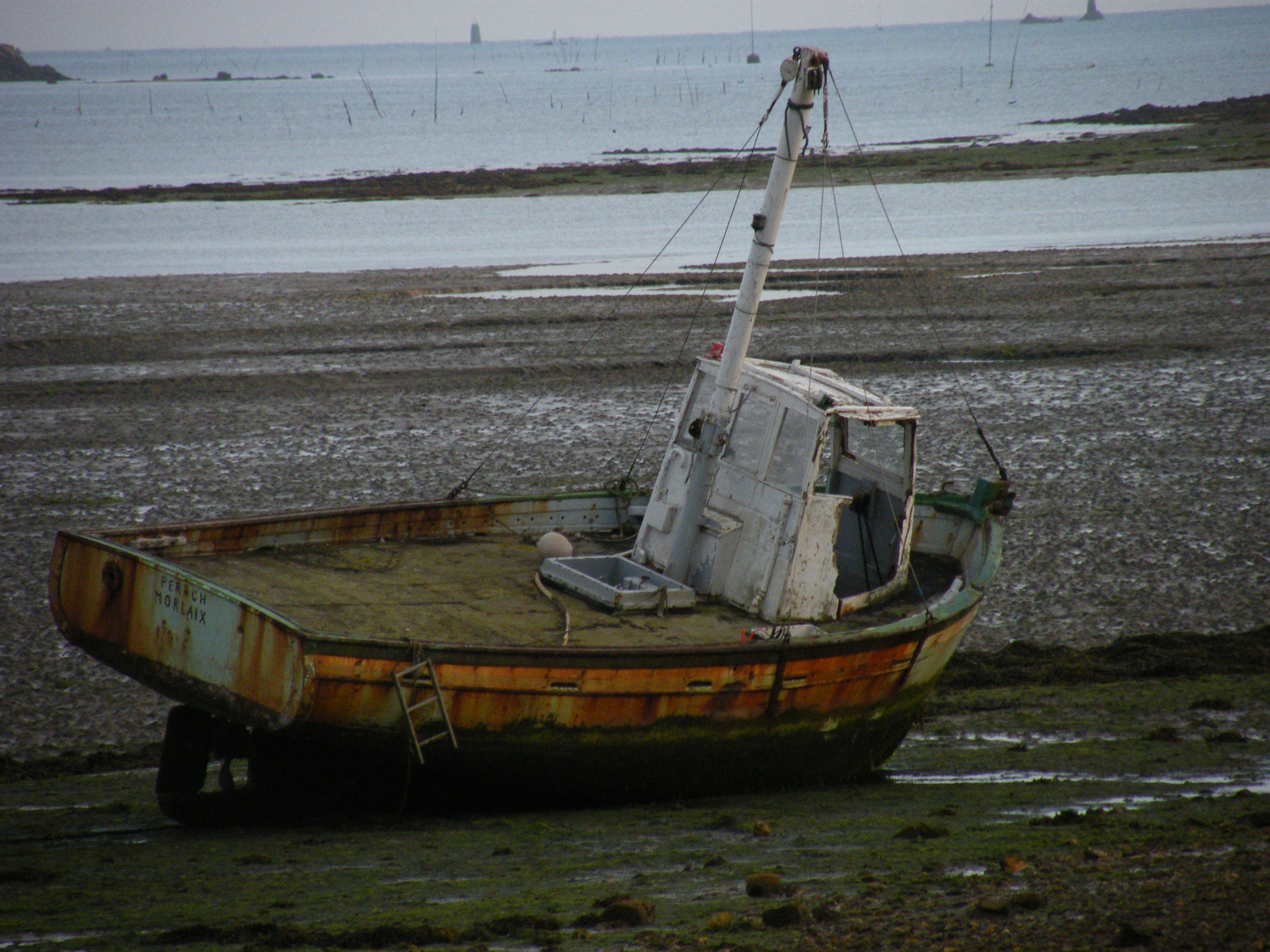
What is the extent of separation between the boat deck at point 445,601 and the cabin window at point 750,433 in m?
1.12

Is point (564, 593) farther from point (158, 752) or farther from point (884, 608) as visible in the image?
point (158, 752)

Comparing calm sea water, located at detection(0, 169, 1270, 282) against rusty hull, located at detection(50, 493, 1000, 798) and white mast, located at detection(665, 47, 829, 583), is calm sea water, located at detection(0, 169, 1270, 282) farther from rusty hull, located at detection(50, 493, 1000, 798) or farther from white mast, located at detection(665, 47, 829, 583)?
rusty hull, located at detection(50, 493, 1000, 798)

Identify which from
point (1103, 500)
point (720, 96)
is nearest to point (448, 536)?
point (1103, 500)

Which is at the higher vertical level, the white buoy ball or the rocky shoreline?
the rocky shoreline

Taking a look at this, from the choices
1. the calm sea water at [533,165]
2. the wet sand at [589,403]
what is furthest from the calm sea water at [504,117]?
the wet sand at [589,403]

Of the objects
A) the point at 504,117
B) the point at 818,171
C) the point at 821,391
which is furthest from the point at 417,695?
the point at 504,117

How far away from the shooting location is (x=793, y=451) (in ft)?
30.2

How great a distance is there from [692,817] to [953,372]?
48.1ft

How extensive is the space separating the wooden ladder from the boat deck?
47 cm

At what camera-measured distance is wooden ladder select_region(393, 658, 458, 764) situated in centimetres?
695

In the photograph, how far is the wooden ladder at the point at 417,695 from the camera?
22.8 feet

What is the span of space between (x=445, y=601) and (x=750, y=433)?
2.63 metres

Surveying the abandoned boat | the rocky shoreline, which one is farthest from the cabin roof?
the rocky shoreline

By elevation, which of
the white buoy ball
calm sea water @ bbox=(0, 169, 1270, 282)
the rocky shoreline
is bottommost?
the white buoy ball
